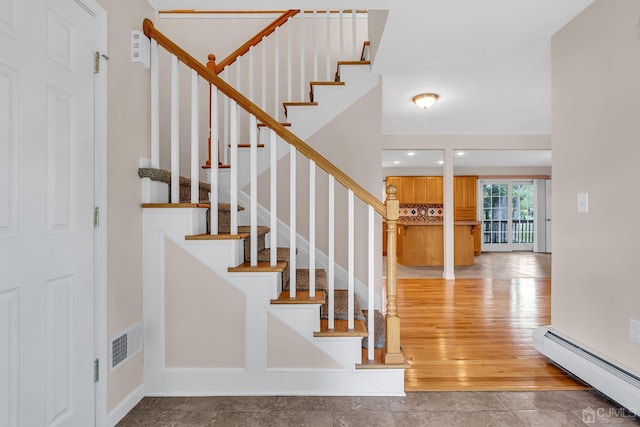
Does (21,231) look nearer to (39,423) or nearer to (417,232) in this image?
(39,423)

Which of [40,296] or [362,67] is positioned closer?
[40,296]

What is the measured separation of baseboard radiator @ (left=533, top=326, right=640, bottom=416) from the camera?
1.68 m

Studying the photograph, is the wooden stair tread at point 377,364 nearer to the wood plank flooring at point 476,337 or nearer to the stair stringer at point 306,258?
the wood plank flooring at point 476,337

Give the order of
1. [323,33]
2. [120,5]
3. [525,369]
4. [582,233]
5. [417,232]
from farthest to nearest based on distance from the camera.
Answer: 1. [417,232]
2. [323,33]
3. [525,369]
4. [582,233]
5. [120,5]

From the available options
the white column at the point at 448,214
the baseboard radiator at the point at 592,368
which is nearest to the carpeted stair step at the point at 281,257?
the baseboard radiator at the point at 592,368

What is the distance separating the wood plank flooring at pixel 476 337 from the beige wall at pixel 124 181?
5.41ft

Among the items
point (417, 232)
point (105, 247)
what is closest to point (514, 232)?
point (417, 232)

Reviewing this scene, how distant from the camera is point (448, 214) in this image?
5.17 m

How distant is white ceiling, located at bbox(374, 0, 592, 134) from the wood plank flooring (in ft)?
7.72

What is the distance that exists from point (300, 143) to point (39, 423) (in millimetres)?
1693

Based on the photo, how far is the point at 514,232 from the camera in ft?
30.2

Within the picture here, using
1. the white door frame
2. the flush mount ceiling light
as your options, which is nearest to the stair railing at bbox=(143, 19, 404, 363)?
the white door frame

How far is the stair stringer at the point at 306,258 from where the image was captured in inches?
113

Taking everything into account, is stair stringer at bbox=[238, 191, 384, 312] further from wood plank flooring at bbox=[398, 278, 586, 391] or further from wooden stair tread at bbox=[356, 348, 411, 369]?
wooden stair tread at bbox=[356, 348, 411, 369]
